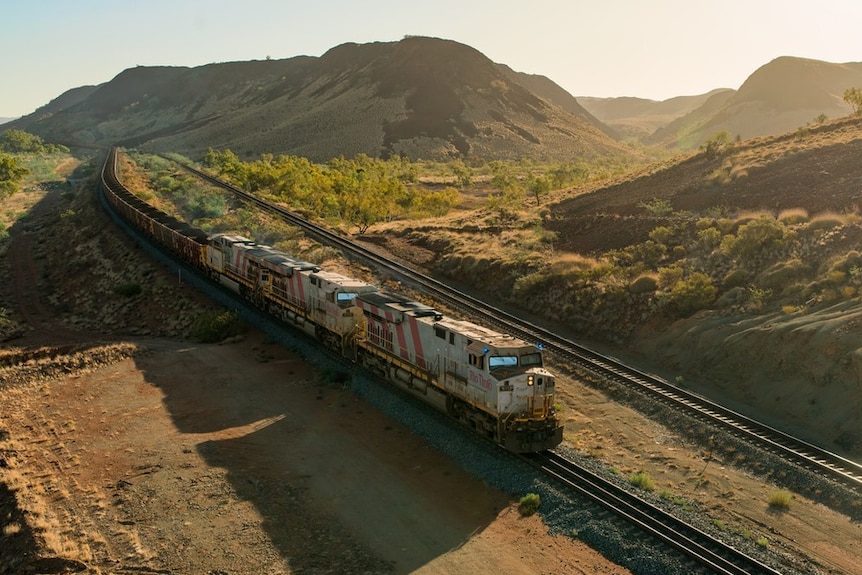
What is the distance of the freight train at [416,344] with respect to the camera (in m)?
21.8

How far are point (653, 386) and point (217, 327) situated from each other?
72.5ft

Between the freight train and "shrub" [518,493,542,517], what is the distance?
1.78 m

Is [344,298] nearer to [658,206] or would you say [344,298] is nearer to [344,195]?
[658,206]

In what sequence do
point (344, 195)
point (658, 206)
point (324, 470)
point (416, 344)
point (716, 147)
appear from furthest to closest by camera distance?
point (344, 195), point (716, 147), point (658, 206), point (416, 344), point (324, 470)

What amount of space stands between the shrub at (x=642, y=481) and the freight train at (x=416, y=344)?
2523mm

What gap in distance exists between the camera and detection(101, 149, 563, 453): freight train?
71.6 feet

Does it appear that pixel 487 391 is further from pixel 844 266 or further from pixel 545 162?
pixel 545 162

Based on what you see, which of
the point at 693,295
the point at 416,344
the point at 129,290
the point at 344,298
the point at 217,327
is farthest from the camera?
the point at 129,290

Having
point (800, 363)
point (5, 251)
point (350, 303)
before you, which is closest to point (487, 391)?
point (350, 303)

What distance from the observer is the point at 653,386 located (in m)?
29.3

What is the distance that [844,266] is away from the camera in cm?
3241

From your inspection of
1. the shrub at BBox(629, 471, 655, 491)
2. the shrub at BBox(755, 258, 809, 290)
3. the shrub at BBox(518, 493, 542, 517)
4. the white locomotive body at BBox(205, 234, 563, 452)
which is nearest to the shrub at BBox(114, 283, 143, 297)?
the white locomotive body at BBox(205, 234, 563, 452)

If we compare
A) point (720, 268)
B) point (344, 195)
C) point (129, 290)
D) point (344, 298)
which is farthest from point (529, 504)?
point (344, 195)

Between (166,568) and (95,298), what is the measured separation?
36933 mm
